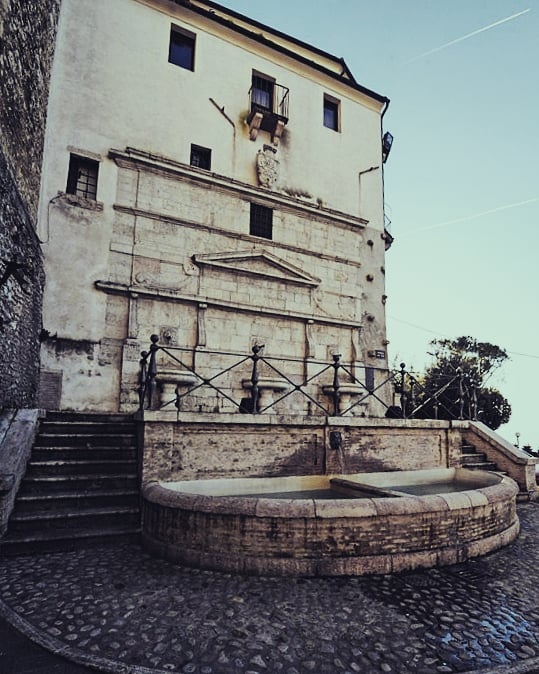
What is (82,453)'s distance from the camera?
6574mm

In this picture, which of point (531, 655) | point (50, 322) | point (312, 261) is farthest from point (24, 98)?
point (531, 655)

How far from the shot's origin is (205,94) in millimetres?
12648

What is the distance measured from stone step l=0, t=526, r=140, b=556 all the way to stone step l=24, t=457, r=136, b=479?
104cm

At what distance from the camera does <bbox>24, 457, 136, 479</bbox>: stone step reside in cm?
602

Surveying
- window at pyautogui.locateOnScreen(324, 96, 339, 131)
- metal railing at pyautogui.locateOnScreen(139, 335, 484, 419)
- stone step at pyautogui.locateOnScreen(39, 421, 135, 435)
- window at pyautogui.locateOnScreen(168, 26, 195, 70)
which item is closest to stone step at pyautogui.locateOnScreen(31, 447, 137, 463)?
stone step at pyautogui.locateOnScreen(39, 421, 135, 435)

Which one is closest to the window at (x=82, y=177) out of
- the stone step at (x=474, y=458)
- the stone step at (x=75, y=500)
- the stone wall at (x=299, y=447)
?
the stone wall at (x=299, y=447)

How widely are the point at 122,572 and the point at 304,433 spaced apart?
12.9 ft

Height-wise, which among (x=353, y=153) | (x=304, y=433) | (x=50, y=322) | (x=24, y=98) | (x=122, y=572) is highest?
(x=353, y=153)

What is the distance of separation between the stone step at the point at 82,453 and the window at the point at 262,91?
39.0ft

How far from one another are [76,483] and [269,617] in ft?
12.2

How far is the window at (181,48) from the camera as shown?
1263 centimetres

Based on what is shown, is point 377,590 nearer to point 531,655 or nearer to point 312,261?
point 531,655

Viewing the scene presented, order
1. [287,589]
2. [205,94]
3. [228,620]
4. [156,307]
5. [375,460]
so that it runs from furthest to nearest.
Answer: [205,94]
[156,307]
[375,460]
[287,589]
[228,620]

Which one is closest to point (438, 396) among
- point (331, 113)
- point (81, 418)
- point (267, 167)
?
point (267, 167)
